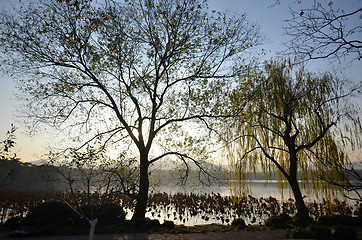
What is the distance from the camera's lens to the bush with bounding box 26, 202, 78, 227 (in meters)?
9.32

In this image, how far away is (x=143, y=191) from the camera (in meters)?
10.8

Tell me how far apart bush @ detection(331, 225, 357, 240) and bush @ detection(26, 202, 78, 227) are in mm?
9705

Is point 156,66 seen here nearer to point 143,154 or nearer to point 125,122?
point 125,122

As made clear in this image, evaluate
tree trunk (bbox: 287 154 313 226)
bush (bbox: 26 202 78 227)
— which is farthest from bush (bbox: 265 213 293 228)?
bush (bbox: 26 202 78 227)

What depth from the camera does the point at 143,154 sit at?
11.2m

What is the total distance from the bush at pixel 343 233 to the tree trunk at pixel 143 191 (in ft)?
24.2

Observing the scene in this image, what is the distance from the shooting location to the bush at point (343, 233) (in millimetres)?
6710

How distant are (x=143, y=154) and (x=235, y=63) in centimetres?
649

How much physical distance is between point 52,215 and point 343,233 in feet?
35.0

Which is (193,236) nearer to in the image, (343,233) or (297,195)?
(343,233)

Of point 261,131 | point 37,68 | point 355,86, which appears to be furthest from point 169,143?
point 355,86

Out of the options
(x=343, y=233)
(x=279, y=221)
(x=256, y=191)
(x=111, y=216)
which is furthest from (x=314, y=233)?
(x=256, y=191)

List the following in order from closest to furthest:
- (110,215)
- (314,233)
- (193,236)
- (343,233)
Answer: (343,233)
(314,233)
(193,236)
(110,215)

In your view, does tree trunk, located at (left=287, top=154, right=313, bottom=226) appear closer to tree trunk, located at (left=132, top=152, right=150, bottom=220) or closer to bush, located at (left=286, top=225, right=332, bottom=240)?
bush, located at (left=286, top=225, right=332, bottom=240)
